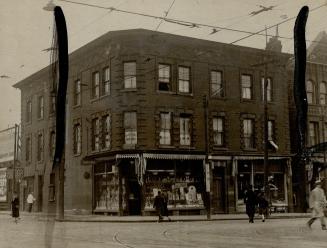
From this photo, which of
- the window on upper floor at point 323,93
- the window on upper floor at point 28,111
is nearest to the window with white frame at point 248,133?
the window on upper floor at point 323,93

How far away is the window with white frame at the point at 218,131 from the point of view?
3209 centimetres

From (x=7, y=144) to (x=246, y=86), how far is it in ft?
76.9

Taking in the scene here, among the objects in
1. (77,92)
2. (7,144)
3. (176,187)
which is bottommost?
(176,187)

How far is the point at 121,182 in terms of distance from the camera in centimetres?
2955

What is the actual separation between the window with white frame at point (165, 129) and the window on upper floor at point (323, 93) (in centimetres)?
1219

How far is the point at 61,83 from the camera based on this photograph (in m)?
6.25

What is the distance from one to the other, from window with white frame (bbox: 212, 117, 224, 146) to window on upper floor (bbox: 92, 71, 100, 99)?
7.13m

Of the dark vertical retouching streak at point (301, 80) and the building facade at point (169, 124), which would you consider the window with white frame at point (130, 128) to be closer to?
the building facade at point (169, 124)

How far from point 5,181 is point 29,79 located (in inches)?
455

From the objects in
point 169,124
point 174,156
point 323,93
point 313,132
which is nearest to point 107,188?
point 174,156

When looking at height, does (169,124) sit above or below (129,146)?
above

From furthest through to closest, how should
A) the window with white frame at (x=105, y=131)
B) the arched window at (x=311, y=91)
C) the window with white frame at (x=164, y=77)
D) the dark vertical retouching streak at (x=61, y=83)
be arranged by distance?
the arched window at (x=311, y=91) → the window with white frame at (x=164, y=77) → the window with white frame at (x=105, y=131) → the dark vertical retouching streak at (x=61, y=83)

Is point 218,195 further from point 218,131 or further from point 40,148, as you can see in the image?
point 40,148

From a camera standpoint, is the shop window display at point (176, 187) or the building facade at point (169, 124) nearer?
the building facade at point (169, 124)
